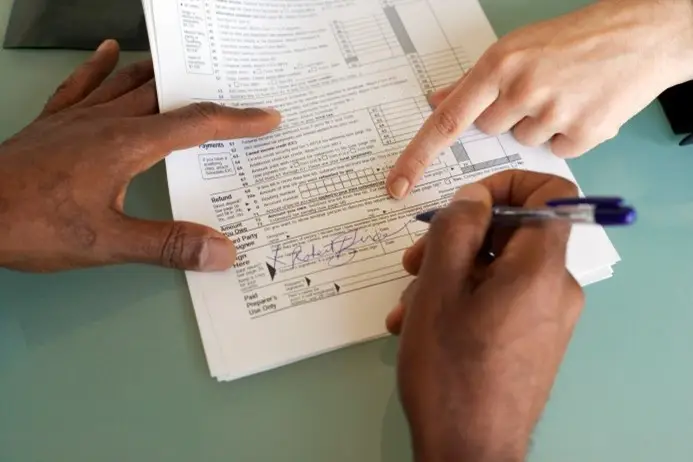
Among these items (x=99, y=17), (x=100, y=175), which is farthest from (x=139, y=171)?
(x=99, y=17)

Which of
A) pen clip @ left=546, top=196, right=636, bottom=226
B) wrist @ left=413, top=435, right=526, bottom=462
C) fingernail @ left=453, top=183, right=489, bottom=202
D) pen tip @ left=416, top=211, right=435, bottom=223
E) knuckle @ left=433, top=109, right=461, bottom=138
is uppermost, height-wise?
knuckle @ left=433, top=109, right=461, bottom=138

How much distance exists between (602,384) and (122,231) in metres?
0.47

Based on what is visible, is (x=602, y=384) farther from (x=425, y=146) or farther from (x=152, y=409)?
(x=152, y=409)

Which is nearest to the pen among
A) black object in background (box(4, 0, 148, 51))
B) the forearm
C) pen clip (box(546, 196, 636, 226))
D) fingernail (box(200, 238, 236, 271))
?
pen clip (box(546, 196, 636, 226))

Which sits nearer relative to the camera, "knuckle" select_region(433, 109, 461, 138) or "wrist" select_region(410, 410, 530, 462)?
"wrist" select_region(410, 410, 530, 462)

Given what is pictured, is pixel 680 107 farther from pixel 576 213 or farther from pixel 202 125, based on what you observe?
pixel 202 125

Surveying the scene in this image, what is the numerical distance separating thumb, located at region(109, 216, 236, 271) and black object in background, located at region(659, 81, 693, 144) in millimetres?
529

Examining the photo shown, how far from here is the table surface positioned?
62cm

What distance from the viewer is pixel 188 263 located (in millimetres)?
658

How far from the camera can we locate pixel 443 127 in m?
0.73

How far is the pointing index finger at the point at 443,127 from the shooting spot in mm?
725

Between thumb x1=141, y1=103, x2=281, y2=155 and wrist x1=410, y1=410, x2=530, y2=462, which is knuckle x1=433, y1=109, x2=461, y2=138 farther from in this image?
wrist x1=410, y1=410, x2=530, y2=462

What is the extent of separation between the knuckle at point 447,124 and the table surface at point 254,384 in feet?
0.68

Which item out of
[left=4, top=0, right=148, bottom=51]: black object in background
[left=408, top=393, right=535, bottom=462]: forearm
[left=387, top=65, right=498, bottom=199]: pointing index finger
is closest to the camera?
[left=408, top=393, right=535, bottom=462]: forearm
